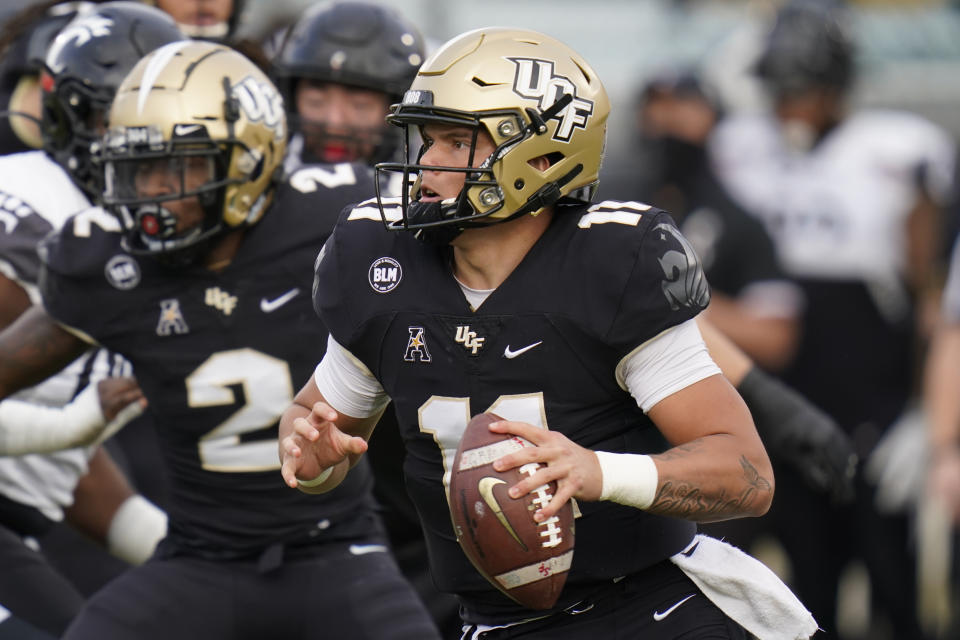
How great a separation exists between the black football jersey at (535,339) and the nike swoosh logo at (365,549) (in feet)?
2.22

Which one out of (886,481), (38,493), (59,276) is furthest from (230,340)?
(886,481)

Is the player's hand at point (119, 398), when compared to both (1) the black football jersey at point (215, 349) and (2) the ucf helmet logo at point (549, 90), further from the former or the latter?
(2) the ucf helmet logo at point (549, 90)

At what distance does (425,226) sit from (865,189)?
442cm

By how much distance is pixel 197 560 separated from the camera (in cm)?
388

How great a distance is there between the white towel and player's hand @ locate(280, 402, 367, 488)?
0.70 metres

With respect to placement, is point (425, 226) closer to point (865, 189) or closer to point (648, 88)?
point (865, 189)

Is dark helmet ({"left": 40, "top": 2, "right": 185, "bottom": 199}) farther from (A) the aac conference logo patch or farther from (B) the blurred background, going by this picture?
(B) the blurred background

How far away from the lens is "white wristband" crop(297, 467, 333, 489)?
3273 millimetres

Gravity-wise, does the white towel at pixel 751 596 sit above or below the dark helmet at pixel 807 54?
above

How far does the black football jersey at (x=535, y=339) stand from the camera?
3.01 metres

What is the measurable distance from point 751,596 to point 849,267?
13.5 ft

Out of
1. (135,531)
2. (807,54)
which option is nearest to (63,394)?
(135,531)

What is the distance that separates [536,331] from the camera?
3051 mm

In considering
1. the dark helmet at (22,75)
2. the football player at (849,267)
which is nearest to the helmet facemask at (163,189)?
the dark helmet at (22,75)
